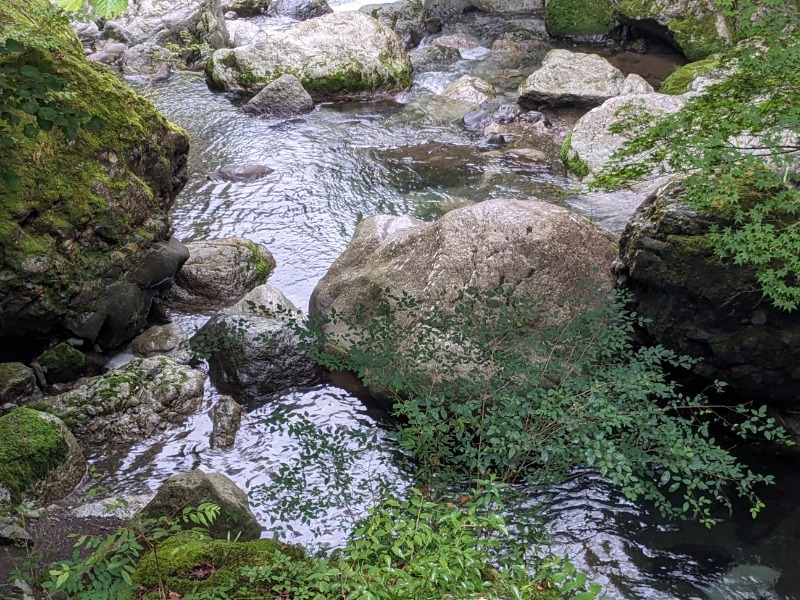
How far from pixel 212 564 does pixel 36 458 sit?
2659mm

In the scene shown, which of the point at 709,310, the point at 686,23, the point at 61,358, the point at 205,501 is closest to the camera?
the point at 205,501

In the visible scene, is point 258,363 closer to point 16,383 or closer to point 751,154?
point 16,383

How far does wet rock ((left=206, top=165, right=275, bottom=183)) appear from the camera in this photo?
1077 cm

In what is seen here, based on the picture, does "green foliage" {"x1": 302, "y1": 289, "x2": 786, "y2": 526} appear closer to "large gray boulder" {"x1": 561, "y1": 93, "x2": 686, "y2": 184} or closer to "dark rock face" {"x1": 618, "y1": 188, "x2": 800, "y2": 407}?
"dark rock face" {"x1": 618, "y1": 188, "x2": 800, "y2": 407}

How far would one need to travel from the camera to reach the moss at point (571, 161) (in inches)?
410

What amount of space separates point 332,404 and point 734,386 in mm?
3711

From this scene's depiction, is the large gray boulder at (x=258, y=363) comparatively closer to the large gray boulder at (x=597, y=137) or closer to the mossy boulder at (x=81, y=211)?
the mossy boulder at (x=81, y=211)

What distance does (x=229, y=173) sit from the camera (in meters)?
10.8

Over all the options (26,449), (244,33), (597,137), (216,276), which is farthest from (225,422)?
(244,33)

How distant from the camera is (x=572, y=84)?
12.9m

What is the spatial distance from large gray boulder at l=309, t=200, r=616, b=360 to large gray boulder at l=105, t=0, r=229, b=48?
1153cm

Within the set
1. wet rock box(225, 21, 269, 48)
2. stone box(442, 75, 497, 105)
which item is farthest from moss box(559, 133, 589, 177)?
wet rock box(225, 21, 269, 48)

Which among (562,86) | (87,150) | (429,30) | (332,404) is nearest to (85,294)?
(87,150)

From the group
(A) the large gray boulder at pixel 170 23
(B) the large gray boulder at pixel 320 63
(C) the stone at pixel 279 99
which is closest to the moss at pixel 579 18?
(B) the large gray boulder at pixel 320 63
